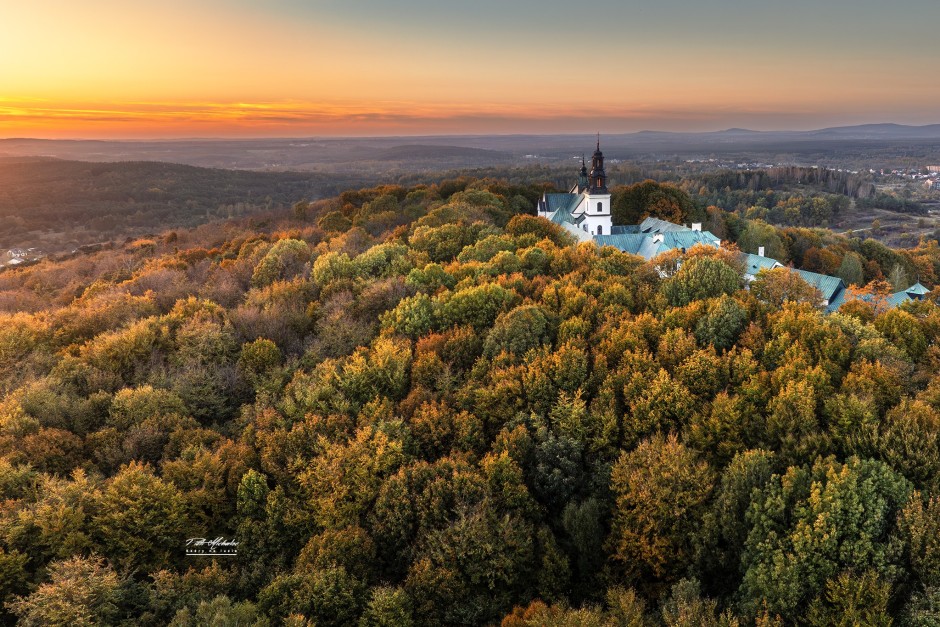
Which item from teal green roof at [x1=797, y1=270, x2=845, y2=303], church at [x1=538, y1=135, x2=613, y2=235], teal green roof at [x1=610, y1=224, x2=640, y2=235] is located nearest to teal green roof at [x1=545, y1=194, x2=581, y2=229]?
church at [x1=538, y1=135, x2=613, y2=235]

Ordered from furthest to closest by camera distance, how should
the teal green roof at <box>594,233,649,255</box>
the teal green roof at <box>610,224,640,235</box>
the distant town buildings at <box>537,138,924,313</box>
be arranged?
the teal green roof at <box>610,224,640,235</box> < the teal green roof at <box>594,233,649,255</box> < the distant town buildings at <box>537,138,924,313</box>

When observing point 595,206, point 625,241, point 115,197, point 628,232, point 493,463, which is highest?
point 115,197

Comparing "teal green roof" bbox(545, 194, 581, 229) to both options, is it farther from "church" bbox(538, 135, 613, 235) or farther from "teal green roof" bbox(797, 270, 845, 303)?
"teal green roof" bbox(797, 270, 845, 303)

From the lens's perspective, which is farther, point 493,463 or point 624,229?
point 624,229

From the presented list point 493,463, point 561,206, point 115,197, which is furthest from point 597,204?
point 115,197

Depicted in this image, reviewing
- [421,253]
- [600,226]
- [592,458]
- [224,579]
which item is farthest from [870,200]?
[224,579]

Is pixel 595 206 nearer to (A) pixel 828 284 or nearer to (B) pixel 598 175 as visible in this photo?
(B) pixel 598 175

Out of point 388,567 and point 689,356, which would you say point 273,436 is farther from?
point 689,356

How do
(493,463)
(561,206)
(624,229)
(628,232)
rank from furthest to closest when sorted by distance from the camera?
(561,206) → (624,229) → (628,232) → (493,463)

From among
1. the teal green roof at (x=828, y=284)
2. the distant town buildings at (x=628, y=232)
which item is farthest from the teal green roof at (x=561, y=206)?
the teal green roof at (x=828, y=284)
